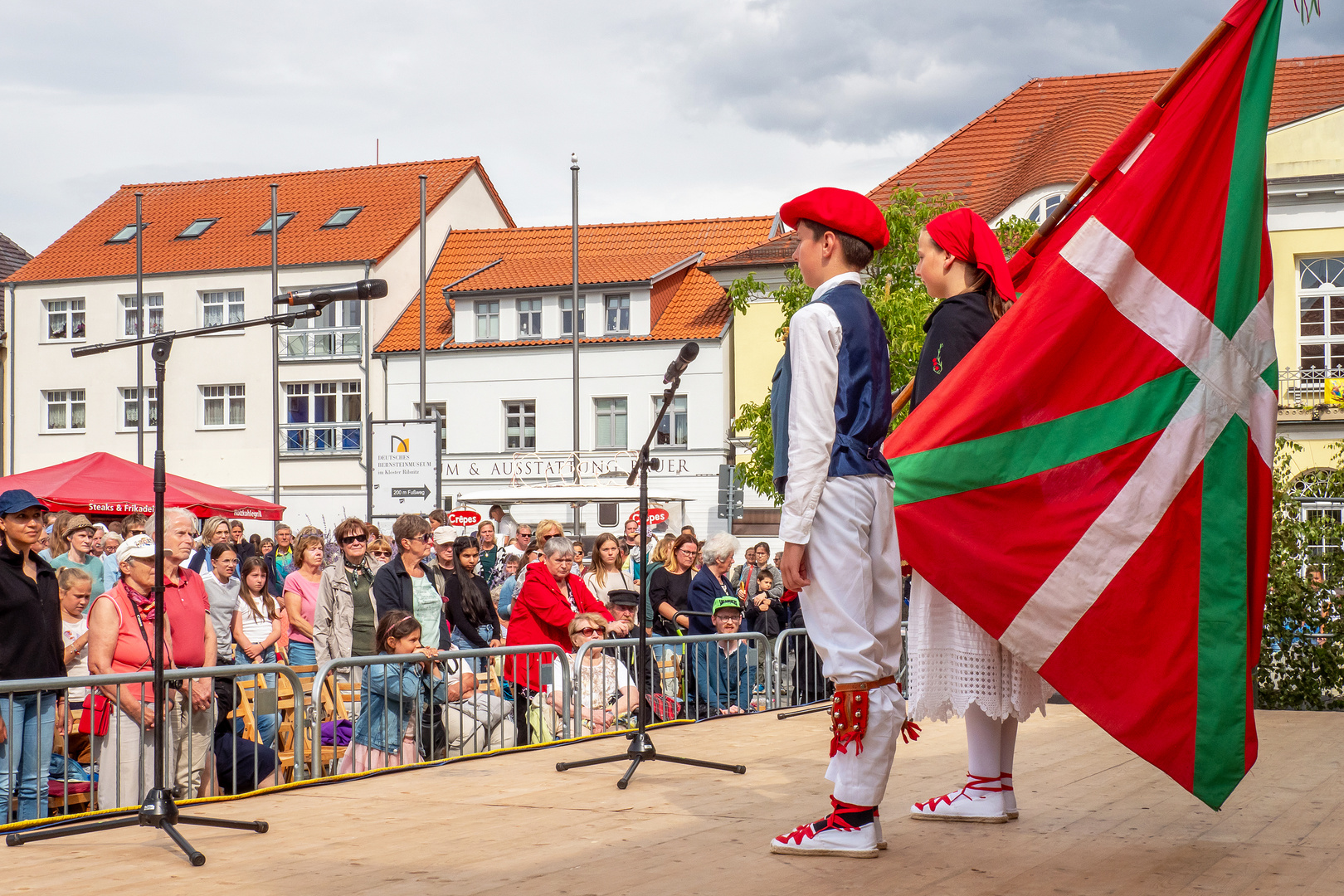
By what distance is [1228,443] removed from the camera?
4.84 m

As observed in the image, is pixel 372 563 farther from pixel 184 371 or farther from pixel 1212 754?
pixel 184 371

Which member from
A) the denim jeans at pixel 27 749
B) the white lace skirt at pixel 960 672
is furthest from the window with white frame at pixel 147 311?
the white lace skirt at pixel 960 672

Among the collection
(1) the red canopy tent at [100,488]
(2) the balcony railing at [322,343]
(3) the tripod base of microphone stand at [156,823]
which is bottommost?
(3) the tripod base of microphone stand at [156,823]

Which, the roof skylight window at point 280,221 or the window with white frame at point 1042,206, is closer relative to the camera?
the window with white frame at point 1042,206

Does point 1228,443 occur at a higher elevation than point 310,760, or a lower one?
higher

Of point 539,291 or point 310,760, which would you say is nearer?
point 310,760

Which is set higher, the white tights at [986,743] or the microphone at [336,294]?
the microphone at [336,294]

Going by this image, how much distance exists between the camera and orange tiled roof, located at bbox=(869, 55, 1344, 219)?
37.5m

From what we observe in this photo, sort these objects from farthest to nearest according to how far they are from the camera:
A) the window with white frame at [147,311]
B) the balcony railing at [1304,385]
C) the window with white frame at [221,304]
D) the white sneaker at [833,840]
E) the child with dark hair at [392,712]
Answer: the window with white frame at [147,311] < the window with white frame at [221,304] < the balcony railing at [1304,385] < the child with dark hair at [392,712] < the white sneaker at [833,840]

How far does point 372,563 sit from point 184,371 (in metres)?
38.5

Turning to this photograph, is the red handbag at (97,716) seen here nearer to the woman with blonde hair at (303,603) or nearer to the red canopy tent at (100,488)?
the woman with blonde hair at (303,603)

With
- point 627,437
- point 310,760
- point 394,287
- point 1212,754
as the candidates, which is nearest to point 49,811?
point 310,760

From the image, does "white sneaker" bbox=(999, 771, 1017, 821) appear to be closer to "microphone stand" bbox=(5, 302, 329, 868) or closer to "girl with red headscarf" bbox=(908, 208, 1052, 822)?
"girl with red headscarf" bbox=(908, 208, 1052, 822)

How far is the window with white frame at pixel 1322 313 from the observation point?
33.9 metres
